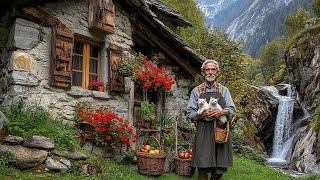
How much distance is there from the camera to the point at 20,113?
6469 millimetres

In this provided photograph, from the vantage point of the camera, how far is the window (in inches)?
324

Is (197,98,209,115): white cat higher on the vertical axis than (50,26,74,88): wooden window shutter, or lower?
lower

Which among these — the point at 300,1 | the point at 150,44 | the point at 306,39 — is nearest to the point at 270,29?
the point at 300,1

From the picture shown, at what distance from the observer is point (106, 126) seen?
7.56 meters

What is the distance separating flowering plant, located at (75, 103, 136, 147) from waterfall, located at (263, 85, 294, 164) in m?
12.7

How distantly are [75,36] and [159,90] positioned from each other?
102 inches

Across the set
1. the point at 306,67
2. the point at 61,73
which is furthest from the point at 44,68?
the point at 306,67

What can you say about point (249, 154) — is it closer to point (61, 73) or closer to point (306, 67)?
point (306, 67)

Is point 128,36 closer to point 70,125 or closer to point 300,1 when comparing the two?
point 70,125

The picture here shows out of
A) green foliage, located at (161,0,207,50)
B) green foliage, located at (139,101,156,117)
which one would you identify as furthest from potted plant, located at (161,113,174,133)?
green foliage, located at (161,0,207,50)

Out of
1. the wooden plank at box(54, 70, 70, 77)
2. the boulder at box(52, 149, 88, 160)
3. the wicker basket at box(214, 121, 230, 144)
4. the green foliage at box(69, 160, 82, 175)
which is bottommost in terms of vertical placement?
the green foliage at box(69, 160, 82, 175)

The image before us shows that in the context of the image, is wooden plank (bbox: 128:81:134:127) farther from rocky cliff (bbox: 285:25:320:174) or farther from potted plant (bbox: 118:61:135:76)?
rocky cliff (bbox: 285:25:320:174)

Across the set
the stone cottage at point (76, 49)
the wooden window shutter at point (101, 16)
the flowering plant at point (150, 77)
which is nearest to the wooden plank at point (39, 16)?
the stone cottage at point (76, 49)

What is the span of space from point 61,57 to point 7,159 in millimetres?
2749
